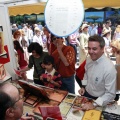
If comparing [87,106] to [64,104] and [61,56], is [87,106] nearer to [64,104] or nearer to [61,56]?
[64,104]

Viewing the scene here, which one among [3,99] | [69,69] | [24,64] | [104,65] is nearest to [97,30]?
[24,64]

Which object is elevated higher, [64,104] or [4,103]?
[4,103]

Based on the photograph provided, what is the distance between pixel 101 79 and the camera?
162cm

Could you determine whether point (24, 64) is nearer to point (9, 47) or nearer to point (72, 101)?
point (9, 47)

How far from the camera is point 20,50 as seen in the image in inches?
134

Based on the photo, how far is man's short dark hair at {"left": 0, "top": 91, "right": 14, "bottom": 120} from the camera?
887 mm

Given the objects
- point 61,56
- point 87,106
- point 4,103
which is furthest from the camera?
point 61,56

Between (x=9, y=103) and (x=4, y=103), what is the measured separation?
0.10 feet

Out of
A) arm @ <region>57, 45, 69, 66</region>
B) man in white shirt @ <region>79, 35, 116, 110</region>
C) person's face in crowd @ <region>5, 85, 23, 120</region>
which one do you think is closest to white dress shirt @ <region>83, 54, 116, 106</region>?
man in white shirt @ <region>79, 35, 116, 110</region>

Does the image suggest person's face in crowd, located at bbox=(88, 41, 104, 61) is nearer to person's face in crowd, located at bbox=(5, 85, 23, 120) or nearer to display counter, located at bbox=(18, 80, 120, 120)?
display counter, located at bbox=(18, 80, 120, 120)

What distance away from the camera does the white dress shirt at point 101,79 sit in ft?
5.10

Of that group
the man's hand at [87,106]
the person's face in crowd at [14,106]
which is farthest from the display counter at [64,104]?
the person's face in crowd at [14,106]

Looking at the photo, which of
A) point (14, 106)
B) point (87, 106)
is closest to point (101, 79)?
point (87, 106)

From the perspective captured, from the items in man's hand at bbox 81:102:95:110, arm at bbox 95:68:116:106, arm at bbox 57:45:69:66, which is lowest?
man's hand at bbox 81:102:95:110
